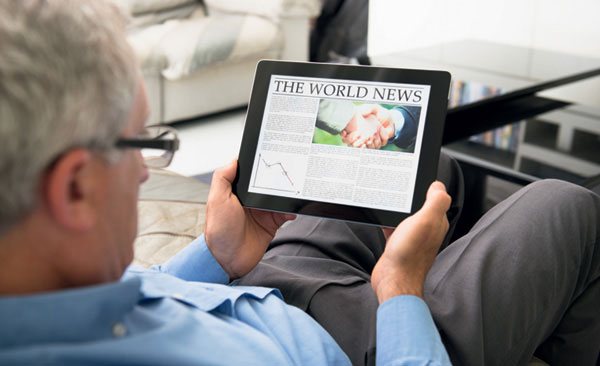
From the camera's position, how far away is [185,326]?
0.66 meters

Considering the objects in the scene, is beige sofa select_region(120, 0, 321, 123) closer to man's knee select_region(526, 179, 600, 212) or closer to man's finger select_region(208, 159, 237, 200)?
man's finger select_region(208, 159, 237, 200)

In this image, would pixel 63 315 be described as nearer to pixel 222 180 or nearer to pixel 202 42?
pixel 222 180

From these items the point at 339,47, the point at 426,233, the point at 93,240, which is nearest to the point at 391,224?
the point at 426,233

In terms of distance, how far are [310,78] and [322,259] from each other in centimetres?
31

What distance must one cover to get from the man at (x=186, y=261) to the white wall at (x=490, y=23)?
248 centimetres

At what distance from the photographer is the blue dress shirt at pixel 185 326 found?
1.76 ft

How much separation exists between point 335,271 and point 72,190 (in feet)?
1.84

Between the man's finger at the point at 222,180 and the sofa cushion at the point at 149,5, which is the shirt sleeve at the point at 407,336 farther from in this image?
the sofa cushion at the point at 149,5

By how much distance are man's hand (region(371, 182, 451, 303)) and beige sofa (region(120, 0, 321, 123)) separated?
84.7 inches

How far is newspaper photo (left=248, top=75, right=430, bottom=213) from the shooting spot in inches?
36.8

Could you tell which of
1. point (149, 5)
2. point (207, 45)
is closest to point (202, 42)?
point (207, 45)

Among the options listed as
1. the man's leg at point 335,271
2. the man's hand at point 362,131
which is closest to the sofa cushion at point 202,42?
the man's leg at point 335,271

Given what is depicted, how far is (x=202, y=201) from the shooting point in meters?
1.41

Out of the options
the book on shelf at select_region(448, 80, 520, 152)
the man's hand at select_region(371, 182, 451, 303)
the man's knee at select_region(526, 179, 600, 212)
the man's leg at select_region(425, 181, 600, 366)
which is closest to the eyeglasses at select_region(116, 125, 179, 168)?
the man's hand at select_region(371, 182, 451, 303)
